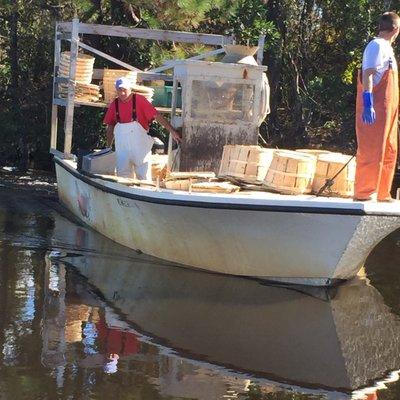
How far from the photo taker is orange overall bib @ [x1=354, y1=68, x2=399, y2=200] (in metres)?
7.38

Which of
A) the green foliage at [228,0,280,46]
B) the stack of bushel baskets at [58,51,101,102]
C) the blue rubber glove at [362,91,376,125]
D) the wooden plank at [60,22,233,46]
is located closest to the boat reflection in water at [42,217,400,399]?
the blue rubber glove at [362,91,376,125]

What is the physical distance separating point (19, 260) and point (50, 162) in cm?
999

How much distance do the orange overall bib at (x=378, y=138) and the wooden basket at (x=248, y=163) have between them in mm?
1294

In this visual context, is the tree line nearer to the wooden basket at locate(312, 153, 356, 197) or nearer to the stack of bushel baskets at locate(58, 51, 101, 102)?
the stack of bushel baskets at locate(58, 51, 101, 102)

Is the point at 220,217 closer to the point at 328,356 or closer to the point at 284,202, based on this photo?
the point at 284,202

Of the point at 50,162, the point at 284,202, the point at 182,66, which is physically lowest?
the point at 50,162

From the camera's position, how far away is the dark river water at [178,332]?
5531mm

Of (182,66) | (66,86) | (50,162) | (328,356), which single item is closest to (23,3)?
(50,162)

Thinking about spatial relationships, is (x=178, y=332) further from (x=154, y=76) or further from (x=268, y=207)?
(x=154, y=76)

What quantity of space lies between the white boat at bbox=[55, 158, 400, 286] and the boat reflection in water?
18cm

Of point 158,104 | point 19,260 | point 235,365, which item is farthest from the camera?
point 158,104

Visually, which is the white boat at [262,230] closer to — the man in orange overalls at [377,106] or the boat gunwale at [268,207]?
the boat gunwale at [268,207]

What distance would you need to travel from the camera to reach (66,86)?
38.5 feet

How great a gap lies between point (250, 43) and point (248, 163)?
797 cm
